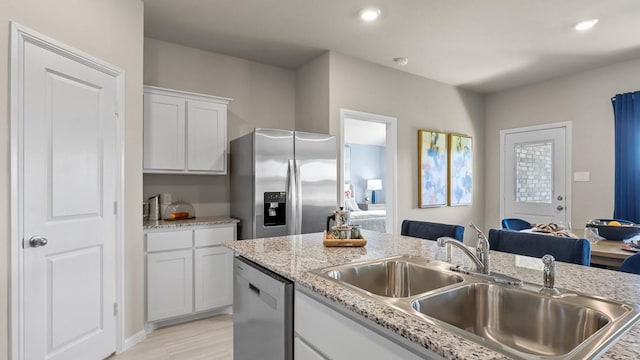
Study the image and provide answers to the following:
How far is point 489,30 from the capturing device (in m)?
3.19

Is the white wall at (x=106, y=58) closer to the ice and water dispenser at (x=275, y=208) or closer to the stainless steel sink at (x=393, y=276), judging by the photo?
the ice and water dispenser at (x=275, y=208)

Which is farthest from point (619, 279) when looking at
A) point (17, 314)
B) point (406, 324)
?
point (17, 314)

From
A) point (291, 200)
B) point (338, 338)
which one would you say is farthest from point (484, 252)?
point (291, 200)

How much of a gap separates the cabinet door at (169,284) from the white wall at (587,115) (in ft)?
15.7

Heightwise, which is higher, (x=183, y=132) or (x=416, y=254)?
(x=183, y=132)

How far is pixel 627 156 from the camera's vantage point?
3.90 m

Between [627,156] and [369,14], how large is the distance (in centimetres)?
352

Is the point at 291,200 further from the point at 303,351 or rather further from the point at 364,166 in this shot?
the point at 364,166

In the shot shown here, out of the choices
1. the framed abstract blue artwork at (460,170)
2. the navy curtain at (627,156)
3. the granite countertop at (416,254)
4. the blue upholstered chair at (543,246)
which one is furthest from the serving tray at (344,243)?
the navy curtain at (627,156)

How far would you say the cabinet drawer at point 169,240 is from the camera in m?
2.85

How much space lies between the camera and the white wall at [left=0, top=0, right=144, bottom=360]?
1743 millimetres

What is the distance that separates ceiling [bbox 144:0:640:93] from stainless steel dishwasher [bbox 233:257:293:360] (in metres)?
2.20

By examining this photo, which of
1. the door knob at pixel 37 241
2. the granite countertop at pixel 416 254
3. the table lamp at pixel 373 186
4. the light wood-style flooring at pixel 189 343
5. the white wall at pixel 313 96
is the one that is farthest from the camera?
the table lamp at pixel 373 186

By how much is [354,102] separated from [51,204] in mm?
2913
